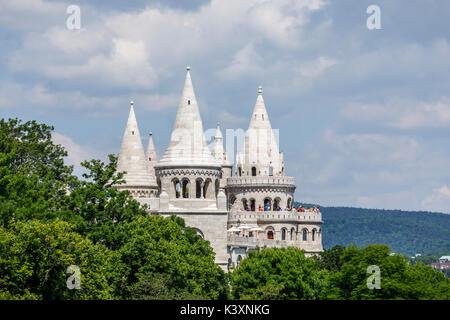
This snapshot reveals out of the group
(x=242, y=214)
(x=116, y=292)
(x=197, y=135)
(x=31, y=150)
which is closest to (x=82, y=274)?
(x=116, y=292)

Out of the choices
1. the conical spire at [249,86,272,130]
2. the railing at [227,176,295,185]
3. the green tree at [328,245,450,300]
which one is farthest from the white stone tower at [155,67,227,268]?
the conical spire at [249,86,272,130]

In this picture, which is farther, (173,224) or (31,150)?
(31,150)

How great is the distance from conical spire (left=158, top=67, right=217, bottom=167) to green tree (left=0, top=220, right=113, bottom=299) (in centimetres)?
2146

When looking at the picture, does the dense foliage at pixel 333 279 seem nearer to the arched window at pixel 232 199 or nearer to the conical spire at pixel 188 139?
the conical spire at pixel 188 139

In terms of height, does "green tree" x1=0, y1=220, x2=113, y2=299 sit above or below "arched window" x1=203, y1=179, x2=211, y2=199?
below

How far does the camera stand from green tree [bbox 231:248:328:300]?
63.6m

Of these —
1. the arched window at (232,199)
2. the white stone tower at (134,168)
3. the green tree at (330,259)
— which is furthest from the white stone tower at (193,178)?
the arched window at (232,199)

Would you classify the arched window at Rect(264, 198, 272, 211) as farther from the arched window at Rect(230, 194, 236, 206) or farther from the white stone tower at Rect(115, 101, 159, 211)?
the white stone tower at Rect(115, 101, 159, 211)

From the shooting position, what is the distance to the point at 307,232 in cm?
9331

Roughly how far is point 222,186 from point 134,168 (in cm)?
1565

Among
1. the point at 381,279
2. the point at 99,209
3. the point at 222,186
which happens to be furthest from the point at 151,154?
the point at 381,279
